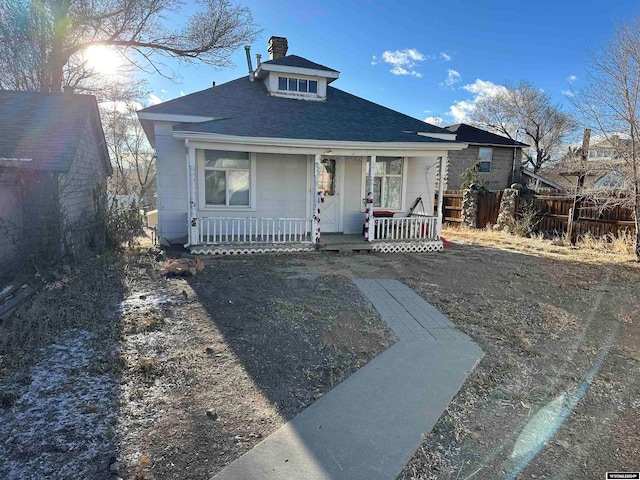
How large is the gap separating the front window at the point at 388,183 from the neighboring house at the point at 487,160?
511 inches

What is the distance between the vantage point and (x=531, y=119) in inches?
1385

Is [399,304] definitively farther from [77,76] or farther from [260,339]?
[77,76]

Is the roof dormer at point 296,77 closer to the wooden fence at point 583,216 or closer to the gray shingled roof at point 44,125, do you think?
the gray shingled roof at point 44,125

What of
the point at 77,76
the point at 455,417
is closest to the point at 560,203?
the point at 455,417

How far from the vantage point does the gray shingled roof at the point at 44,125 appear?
25.8 ft

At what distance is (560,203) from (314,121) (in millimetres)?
9008

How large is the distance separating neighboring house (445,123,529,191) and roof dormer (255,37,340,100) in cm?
1358

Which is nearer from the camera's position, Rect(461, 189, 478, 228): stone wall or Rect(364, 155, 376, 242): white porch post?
Rect(364, 155, 376, 242): white porch post

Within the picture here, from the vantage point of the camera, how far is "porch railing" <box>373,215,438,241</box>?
10.3 metres

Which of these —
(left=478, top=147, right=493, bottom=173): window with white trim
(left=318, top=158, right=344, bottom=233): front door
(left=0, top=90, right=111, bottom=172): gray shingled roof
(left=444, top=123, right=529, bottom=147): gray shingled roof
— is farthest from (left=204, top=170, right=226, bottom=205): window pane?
(left=478, top=147, right=493, bottom=173): window with white trim

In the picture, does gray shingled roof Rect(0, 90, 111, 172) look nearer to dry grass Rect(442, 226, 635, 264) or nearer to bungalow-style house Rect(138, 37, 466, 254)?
bungalow-style house Rect(138, 37, 466, 254)

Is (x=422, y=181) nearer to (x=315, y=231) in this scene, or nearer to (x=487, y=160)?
(x=315, y=231)

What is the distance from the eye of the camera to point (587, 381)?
3551 mm

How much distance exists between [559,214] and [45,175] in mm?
14729
